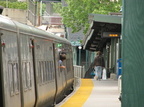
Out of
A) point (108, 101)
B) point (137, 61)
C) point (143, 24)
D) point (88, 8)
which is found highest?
point (88, 8)

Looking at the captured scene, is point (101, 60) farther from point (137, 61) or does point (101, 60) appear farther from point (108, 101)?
point (137, 61)

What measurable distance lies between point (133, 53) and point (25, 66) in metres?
5.29

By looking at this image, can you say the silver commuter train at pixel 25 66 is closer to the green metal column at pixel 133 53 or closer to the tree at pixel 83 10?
the green metal column at pixel 133 53

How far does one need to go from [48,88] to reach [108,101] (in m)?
3.72

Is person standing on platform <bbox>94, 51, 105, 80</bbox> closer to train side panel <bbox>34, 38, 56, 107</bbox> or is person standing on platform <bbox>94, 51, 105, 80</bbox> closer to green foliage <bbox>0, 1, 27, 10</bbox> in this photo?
green foliage <bbox>0, 1, 27, 10</bbox>

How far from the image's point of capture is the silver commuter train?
912 cm

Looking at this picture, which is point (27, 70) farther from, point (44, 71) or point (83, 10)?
Result: point (83, 10)

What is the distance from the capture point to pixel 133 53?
615 cm

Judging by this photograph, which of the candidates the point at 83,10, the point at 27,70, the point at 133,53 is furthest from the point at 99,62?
the point at 133,53

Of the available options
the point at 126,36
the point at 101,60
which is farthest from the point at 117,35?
the point at 126,36

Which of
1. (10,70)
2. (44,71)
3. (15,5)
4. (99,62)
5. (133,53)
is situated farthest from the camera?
(15,5)

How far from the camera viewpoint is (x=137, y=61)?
614 centimetres

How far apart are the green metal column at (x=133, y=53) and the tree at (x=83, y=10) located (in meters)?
39.9

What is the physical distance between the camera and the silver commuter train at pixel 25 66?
29.9ft
